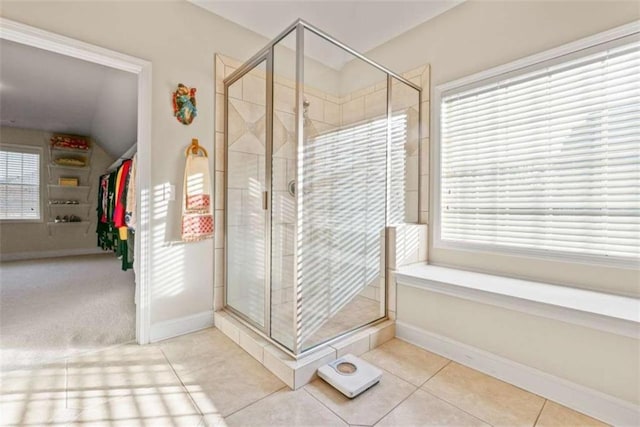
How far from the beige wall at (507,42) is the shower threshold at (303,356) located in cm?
85

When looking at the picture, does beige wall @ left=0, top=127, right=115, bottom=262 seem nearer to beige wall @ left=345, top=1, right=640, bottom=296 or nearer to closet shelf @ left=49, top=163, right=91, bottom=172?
closet shelf @ left=49, top=163, right=91, bottom=172

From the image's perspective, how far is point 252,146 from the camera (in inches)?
83.1

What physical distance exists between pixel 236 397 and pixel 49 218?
20.0ft

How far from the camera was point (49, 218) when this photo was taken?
5250 millimetres

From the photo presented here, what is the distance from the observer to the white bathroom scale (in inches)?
56.2

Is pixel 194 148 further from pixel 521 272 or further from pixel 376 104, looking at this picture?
pixel 521 272

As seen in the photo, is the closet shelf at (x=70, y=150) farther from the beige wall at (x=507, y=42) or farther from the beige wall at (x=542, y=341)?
the beige wall at (x=542, y=341)

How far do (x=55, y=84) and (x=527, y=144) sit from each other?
492 centimetres

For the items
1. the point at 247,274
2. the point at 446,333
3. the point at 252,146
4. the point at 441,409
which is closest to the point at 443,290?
the point at 446,333

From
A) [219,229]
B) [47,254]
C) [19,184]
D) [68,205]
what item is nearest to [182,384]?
[219,229]

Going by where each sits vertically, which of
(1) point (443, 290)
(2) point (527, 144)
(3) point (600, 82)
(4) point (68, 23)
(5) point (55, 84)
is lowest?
(1) point (443, 290)

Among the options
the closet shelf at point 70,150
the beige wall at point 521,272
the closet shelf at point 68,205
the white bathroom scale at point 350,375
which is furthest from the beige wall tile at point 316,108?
the closet shelf at point 68,205

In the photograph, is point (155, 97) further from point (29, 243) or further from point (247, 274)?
point (29, 243)

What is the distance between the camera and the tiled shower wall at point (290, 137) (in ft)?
5.90
